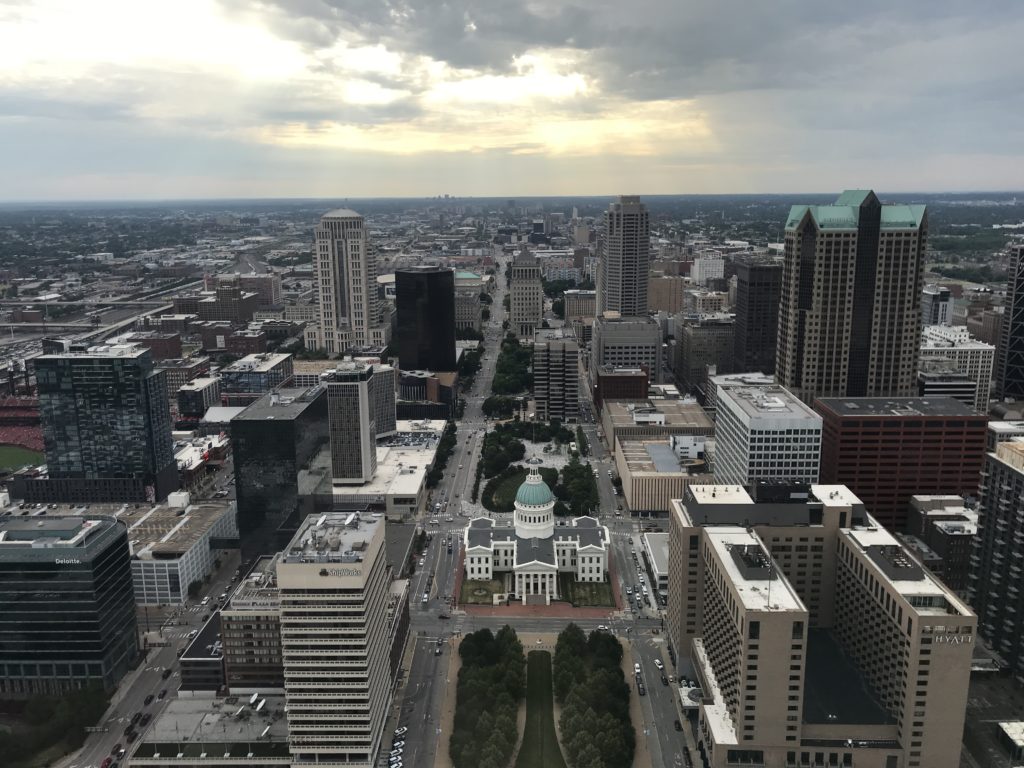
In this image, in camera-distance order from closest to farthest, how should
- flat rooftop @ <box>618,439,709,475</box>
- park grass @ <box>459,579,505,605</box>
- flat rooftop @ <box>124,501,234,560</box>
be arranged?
park grass @ <box>459,579,505,605</box>, flat rooftop @ <box>124,501,234,560</box>, flat rooftop @ <box>618,439,709,475</box>

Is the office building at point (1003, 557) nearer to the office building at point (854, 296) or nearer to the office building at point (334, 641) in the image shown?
the office building at point (854, 296)

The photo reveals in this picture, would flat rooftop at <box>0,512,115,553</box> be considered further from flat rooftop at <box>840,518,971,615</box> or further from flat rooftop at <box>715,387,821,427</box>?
flat rooftop at <box>715,387,821,427</box>

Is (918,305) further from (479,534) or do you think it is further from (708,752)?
(708,752)

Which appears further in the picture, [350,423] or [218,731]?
[350,423]

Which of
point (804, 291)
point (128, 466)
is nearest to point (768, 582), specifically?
point (804, 291)

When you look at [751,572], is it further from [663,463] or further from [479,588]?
[663,463]

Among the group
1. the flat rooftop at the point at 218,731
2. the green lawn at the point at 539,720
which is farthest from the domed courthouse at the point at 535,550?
the flat rooftop at the point at 218,731

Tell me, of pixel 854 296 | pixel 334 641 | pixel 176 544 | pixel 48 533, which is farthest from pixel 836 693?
pixel 176 544

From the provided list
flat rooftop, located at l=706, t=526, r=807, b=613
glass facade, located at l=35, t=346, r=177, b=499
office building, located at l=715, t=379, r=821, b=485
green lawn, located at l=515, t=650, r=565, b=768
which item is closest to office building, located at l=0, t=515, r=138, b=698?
glass facade, located at l=35, t=346, r=177, b=499
